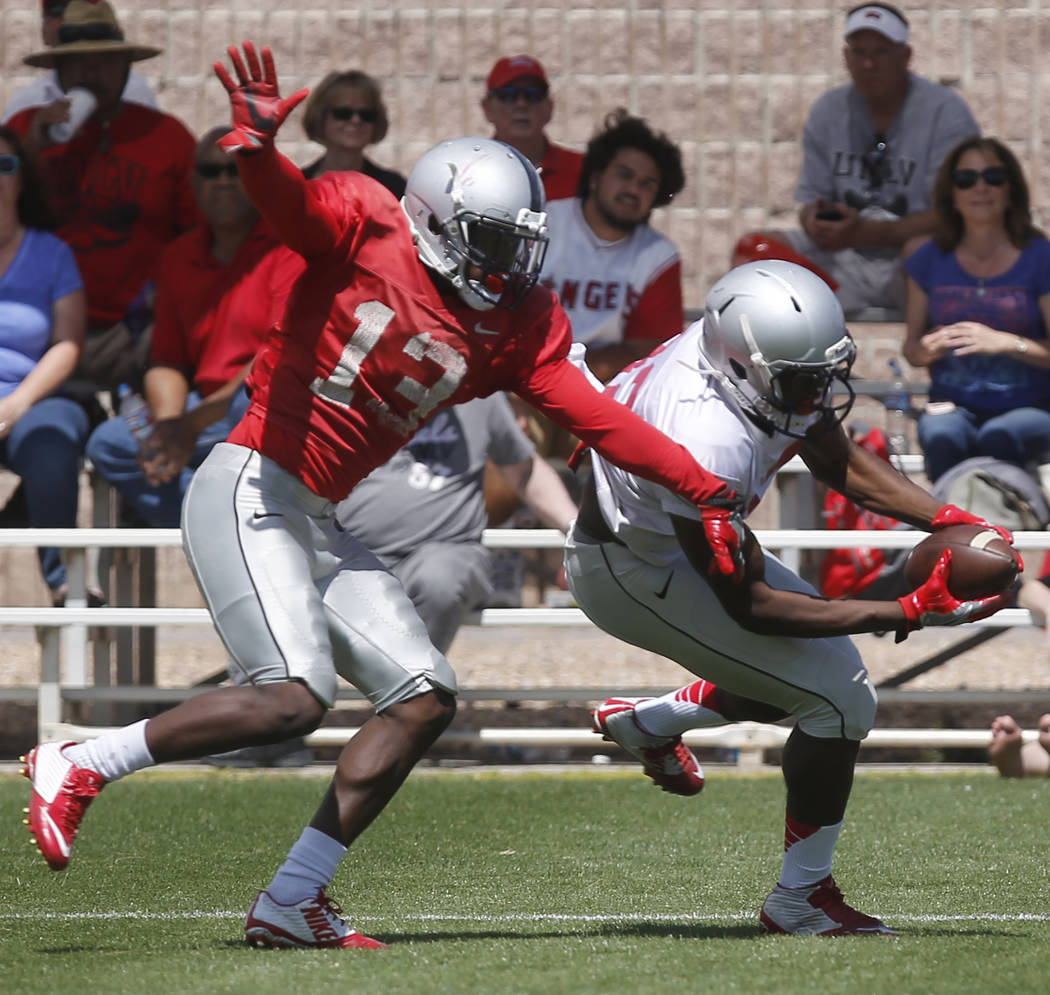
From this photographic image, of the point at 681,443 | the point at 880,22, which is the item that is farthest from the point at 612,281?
the point at 681,443

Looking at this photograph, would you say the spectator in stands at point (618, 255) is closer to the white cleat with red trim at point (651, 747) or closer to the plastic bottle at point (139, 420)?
the plastic bottle at point (139, 420)

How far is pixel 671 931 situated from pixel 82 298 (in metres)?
3.95

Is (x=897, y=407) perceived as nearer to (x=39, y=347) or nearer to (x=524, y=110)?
(x=524, y=110)

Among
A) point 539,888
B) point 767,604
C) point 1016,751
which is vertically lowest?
point 1016,751

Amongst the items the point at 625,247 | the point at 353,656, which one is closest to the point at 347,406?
the point at 353,656

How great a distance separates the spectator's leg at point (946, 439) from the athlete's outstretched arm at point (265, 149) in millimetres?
3898

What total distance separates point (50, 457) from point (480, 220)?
359 centimetres

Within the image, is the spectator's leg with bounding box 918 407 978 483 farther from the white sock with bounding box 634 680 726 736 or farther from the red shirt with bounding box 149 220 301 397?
the white sock with bounding box 634 680 726 736

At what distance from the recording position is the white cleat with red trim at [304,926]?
4.45m

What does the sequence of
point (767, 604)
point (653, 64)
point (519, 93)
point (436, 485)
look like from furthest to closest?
point (653, 64) → point (519, 93) → point (436, 485) → point (767, 604)

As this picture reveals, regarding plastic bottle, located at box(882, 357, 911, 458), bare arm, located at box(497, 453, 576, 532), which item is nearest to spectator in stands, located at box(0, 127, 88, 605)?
bare arm, located at box(497, 453, 576, 532)

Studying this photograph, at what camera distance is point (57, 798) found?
428cm

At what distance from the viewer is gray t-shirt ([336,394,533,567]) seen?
23.9ft

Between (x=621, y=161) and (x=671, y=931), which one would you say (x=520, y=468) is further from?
(x=671, y=931)
